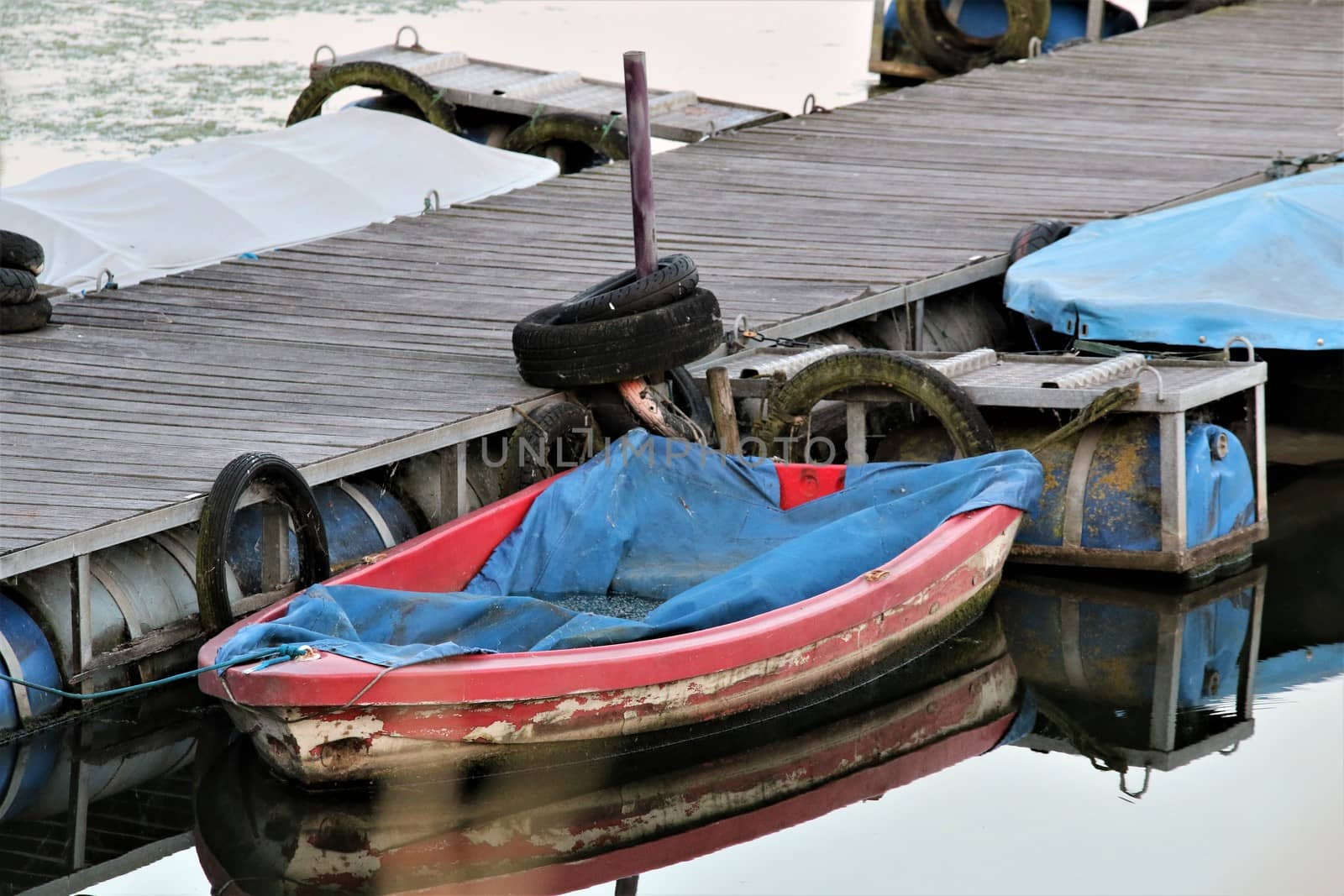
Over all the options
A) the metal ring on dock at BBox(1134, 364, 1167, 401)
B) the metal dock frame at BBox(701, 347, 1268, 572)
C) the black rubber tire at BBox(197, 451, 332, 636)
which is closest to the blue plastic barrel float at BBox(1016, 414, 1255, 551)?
the metal dock frame at BBox(701, 347, 1268, 572)

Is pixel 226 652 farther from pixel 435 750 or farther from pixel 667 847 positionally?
pixel 667 847

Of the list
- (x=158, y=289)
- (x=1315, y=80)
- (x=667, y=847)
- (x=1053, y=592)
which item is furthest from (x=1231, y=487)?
(x=1315, y=80)

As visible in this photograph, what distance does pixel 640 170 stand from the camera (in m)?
9.32

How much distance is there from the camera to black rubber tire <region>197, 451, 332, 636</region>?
302 inches

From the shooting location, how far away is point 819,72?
2147 centimetres

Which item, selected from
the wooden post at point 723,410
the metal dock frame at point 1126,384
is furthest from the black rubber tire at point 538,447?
the metal dock frame at point 1126,384

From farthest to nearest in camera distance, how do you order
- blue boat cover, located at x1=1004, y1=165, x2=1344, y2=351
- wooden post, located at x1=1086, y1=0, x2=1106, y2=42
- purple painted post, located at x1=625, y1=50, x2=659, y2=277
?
wooden post, located at x1=1086, y1=0, x2=1106, y2=42, blue boat cover, located at x1=1004, y1=165, x2=1344, y2=351, purple painted post, located at x1=625, y1=50, x2=659, y2=277

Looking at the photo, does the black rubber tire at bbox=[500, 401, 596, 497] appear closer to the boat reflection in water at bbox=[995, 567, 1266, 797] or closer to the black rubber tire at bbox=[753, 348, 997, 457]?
the black rubber tire at bbox=[753, 348, 997, 457]

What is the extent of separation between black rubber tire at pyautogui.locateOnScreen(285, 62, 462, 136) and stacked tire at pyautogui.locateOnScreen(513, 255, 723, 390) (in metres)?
6.98

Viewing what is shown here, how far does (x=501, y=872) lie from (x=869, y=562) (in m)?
1.97

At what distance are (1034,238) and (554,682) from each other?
15.9ft

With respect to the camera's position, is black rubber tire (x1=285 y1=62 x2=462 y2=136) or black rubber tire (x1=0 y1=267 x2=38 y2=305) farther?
black rubber tire (x1=285 y1=62 x2=462 y2=136)

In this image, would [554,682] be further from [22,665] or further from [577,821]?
[22,665]

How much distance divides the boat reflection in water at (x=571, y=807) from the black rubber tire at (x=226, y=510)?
1.75ft
